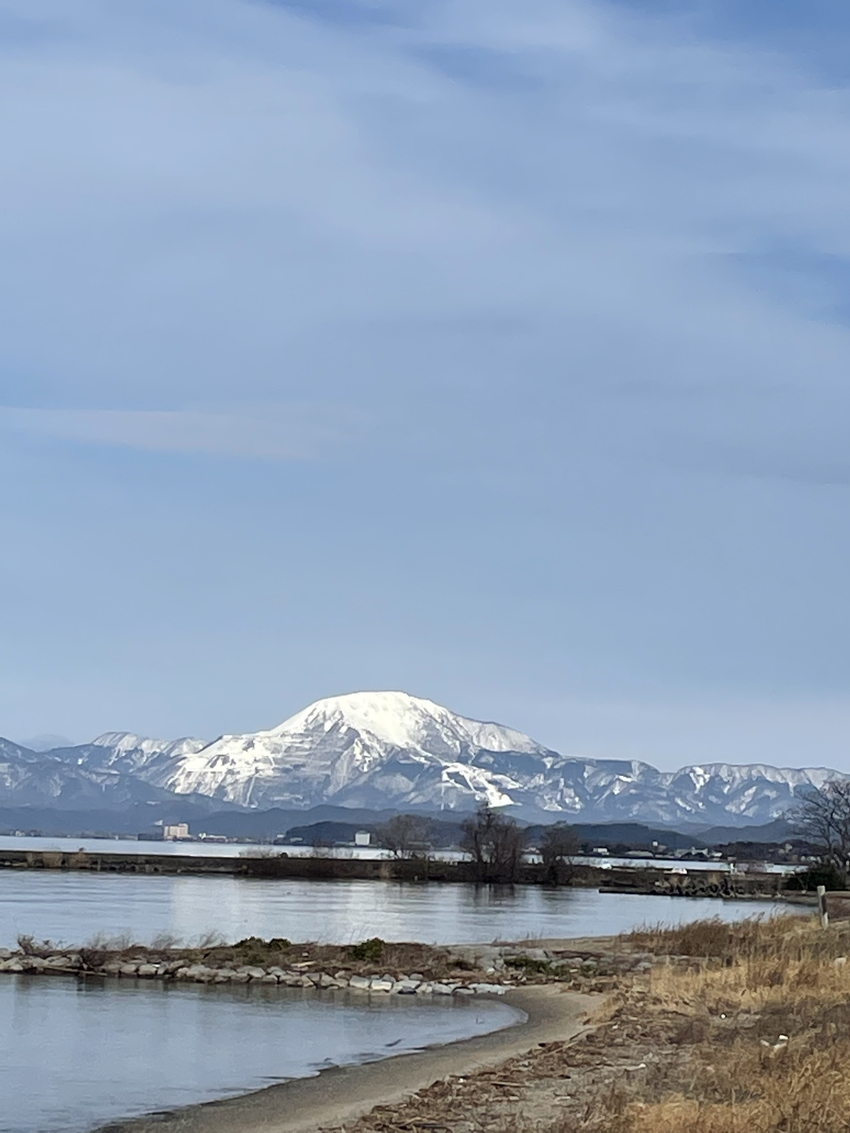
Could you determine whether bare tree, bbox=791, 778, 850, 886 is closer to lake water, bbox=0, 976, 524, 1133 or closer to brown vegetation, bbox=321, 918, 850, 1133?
lake water, bbox=0, 976, 524, 1133

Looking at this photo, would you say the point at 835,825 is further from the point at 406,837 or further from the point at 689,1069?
the point at 689,1069

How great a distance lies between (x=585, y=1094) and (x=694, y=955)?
2560cm

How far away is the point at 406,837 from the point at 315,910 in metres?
84.4

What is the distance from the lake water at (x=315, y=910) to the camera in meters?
63.0

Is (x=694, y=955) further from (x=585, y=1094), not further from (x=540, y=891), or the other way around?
(x=540, y=891)

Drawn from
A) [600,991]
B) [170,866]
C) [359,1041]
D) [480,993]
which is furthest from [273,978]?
[170,866]

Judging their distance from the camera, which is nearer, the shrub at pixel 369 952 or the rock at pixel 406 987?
the rock at pixel 406 987

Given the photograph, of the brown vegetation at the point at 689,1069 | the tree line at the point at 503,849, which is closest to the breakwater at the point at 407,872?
the tree line at the point at 503,849

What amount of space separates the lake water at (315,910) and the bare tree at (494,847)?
8076 millimetres

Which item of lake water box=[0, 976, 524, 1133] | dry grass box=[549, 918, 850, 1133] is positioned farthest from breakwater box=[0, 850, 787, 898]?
lake water box=[0, 976, 524, 1133]

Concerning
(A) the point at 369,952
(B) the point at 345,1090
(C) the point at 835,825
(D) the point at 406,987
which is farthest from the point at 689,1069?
(C) the point at 835,825

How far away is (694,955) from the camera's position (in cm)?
A: 4369

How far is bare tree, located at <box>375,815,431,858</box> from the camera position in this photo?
539 ft

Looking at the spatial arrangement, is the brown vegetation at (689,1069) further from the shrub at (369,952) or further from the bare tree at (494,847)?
the bare tree at (494,847)
